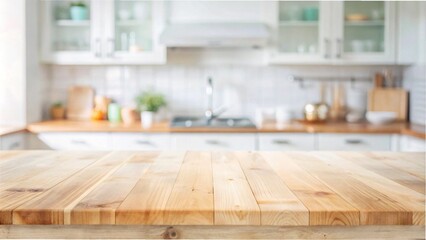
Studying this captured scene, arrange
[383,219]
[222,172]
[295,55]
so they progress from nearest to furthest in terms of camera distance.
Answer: [383,219] < [222,172] < [295,55]

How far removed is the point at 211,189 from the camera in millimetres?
1290

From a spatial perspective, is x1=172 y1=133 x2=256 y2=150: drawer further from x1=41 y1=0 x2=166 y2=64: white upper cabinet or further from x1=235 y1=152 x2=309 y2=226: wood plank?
x1=235 y1=152 x2=309 y2=226: wood plank

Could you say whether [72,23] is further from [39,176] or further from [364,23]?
[39,176]

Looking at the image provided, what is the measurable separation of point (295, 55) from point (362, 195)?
267cm

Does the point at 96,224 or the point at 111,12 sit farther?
the point at 111,12

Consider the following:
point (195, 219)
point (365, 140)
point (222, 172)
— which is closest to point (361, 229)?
point (195, 219)

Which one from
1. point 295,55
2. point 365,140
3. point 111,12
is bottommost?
point 365,140

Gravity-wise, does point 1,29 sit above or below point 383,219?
above

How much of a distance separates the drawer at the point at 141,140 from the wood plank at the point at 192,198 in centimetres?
187

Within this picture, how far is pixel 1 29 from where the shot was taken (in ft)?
11.6

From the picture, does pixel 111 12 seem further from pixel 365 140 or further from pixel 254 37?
pixel 365 140

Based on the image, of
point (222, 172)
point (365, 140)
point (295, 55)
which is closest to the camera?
point (222, 172)

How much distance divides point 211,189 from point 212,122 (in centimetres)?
Result: 261

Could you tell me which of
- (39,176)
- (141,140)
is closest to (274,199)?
(39,176)
